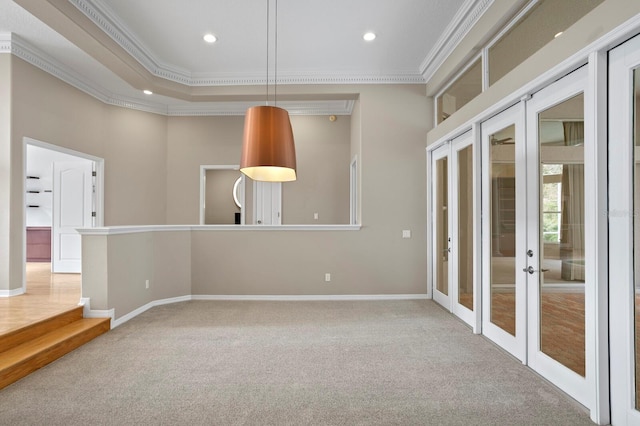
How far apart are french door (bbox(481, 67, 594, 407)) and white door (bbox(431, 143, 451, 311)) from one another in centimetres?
118

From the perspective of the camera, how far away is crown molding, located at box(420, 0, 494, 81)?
3.56m

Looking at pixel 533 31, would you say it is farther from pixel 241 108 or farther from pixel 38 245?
pixel 38 245

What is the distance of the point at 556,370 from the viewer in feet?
8.43

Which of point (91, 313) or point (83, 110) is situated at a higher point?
point (83, 110)

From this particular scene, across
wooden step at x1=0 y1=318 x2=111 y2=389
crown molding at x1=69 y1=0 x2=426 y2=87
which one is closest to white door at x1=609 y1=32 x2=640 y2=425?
crown molding at x1=69 y1=0 x2=426 y2=87

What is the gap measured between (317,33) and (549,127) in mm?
2905

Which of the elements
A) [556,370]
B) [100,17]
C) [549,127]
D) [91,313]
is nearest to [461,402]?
[556,370]

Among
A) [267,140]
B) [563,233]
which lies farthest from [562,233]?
[267,140]

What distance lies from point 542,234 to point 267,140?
2.42 m

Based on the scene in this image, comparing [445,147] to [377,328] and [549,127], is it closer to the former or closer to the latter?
[549,127]

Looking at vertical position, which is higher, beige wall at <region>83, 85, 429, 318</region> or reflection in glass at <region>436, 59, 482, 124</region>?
reflection in glass at <region>436, 59, 482, 124</region>

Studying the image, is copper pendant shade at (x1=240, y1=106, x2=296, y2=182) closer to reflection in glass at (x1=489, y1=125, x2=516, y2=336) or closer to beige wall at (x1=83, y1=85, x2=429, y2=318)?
reflection in glass at (x1=489, y1=125, x2=516, y2=336)

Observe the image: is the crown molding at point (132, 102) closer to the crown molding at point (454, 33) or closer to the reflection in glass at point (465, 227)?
the crown molding at point (454, 33)

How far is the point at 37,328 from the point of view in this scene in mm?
3260
